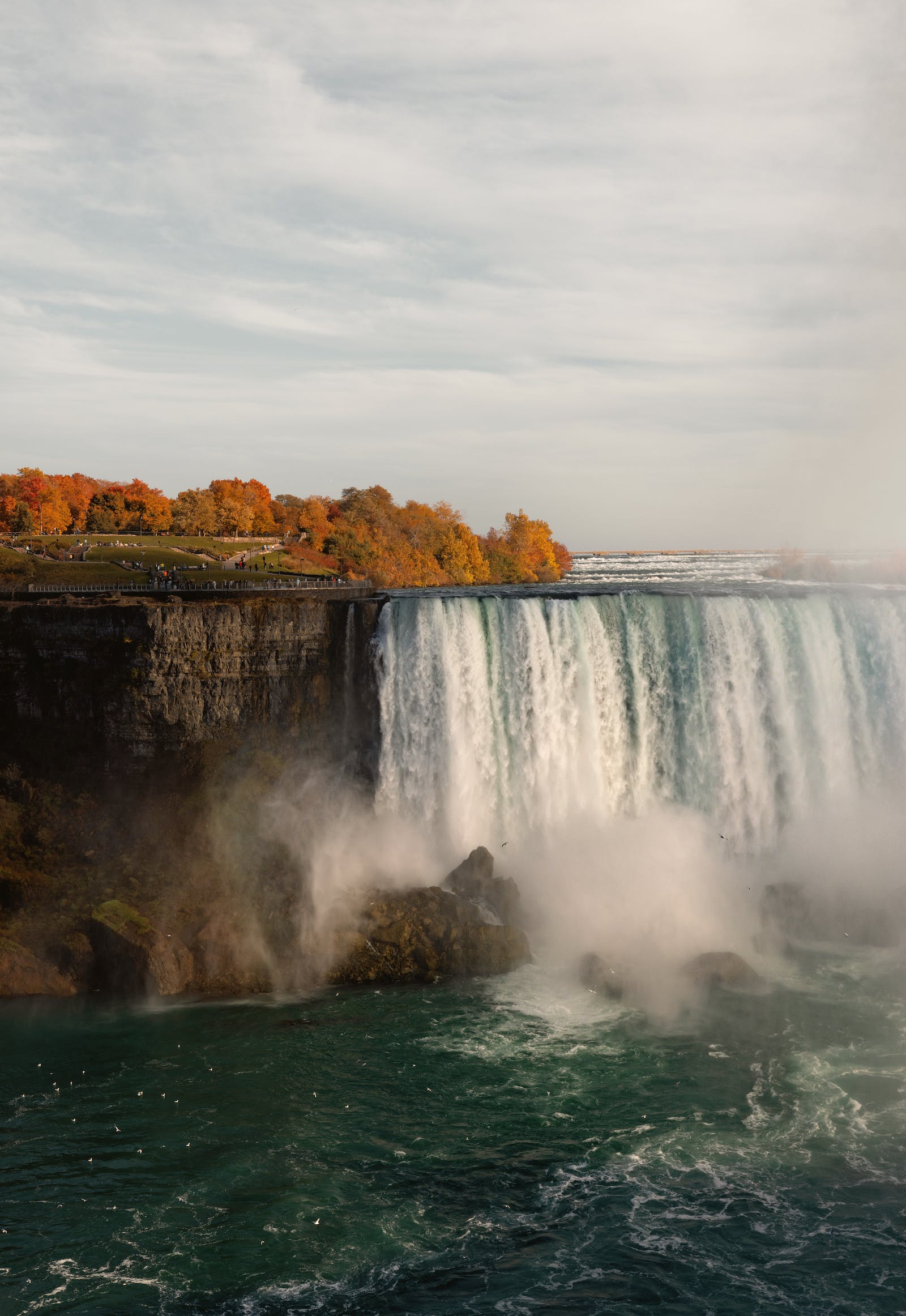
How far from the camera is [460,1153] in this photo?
17875 mm

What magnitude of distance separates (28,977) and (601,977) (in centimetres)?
1432

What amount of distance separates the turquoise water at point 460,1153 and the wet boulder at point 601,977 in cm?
50

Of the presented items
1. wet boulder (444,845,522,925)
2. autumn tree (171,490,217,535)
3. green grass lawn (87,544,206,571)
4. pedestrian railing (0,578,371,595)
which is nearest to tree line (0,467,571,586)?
autumn tree (171,490,217,535)

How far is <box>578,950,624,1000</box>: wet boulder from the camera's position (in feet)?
79.6

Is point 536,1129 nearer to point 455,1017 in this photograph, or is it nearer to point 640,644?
point 455,1017

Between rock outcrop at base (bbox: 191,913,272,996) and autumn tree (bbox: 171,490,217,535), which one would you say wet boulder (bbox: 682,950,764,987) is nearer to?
rock outcrop at base (bbox: 191,913,272,996)

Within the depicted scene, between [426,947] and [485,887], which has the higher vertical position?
[485,887]

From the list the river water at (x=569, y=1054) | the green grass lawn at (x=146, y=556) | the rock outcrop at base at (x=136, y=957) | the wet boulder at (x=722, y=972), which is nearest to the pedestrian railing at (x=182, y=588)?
the river water at (x=569, y=1054)

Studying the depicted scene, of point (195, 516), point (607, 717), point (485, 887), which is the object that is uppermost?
point (195, 516)

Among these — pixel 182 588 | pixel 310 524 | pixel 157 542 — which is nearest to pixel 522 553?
pixel 310 524

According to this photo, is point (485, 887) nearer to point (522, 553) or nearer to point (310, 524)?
point (310, 524)

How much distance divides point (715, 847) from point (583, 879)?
467 centimetres

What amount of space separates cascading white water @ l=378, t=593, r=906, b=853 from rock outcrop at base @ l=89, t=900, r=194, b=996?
8006mm

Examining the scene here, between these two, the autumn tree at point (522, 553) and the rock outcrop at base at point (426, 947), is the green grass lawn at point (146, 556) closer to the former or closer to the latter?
the rock outcrop at base at point (426, 947)
